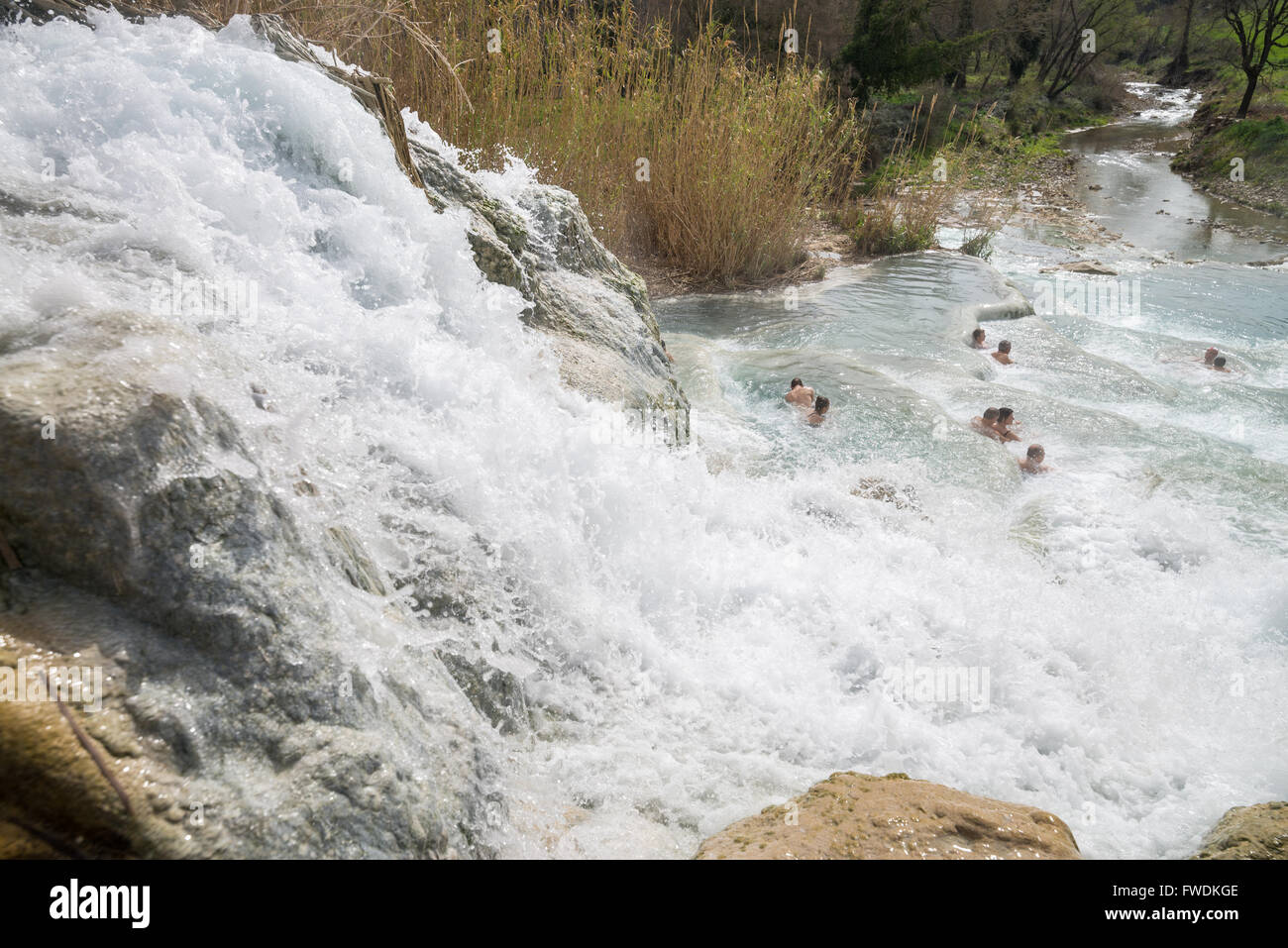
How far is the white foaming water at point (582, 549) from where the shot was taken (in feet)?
6.03

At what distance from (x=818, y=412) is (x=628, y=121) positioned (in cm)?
308

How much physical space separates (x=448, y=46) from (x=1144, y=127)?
21696mm

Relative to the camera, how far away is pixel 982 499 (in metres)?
4.08

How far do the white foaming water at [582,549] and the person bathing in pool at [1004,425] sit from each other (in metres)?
1.02

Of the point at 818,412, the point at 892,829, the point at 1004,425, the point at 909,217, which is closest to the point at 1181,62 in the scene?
the point at 909,217

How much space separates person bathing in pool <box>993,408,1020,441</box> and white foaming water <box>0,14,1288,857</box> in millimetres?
1018

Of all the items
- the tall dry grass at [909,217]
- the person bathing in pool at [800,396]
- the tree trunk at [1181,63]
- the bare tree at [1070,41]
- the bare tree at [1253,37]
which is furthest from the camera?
the tree trunk at [1181,63]

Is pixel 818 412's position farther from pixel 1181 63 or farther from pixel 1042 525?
pixel 1181 63

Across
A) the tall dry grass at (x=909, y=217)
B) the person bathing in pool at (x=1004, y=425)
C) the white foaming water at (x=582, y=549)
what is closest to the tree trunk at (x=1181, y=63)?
the tall dry grass at (x=909, y=217)

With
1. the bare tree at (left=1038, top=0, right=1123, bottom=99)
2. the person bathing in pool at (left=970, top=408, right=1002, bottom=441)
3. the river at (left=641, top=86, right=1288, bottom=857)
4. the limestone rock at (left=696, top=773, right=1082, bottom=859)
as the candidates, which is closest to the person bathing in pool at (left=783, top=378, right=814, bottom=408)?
the river at (left=641, top=86, right=1288, bottom=857)

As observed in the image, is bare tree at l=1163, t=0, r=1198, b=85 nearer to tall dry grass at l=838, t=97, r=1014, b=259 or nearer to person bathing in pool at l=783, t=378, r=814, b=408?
tall dry grass at l=838, t=97, r=1014, b=259

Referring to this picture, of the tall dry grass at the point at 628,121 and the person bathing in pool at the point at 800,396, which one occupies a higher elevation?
the tall dry grass at the point at 628,121

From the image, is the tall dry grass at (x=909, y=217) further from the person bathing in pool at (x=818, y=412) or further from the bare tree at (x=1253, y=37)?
the bare tree at (x=1253, y=37)

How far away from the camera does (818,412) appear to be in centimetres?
471
